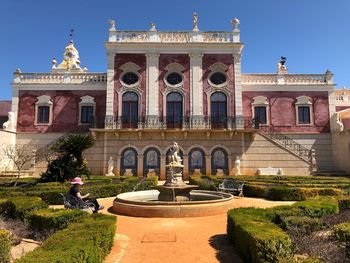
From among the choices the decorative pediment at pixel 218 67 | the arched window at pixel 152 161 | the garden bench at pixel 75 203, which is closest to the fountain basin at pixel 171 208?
the garden bench at pixel 75 203

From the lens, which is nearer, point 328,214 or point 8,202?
point 328,214

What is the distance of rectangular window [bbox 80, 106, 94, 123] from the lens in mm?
27875

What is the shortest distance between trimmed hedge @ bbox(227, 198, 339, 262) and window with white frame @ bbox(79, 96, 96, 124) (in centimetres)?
2249

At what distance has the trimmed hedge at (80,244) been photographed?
4363mm

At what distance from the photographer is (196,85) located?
27.0 meters

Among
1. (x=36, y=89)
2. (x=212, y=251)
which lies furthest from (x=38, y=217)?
(x=36, y=89)

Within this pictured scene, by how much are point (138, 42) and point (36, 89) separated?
10676mm

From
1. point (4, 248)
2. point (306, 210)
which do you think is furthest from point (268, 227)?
point (4, 248)

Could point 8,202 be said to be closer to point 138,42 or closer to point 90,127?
point 90,127

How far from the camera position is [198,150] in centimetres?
2602

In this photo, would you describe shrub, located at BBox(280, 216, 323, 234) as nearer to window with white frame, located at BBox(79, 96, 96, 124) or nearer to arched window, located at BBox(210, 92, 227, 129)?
arched window, located at BBox(210, 92, 227, 129)

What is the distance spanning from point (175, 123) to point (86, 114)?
8.69m

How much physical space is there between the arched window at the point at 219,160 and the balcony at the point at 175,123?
213cm

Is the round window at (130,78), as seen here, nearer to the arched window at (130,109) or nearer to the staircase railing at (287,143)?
the arched window at (130,109)
